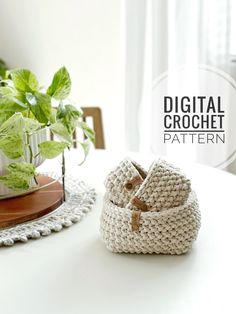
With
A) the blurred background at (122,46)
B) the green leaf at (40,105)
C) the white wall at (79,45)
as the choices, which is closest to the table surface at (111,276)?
the green leaf at (40,105)

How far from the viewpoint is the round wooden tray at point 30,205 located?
3.22 feet

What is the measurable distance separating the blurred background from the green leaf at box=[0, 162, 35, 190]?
1252 mm

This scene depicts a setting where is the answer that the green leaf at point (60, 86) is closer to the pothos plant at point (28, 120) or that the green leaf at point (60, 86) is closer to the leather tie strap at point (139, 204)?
the pothos plant at point (28, 120)

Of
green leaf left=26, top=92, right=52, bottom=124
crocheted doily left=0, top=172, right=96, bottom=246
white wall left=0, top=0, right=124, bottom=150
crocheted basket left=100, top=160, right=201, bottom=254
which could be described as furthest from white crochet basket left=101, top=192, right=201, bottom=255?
white wall left=0, top=0, right=124, bottom=150

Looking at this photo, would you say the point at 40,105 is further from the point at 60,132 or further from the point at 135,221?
the point at 135,221

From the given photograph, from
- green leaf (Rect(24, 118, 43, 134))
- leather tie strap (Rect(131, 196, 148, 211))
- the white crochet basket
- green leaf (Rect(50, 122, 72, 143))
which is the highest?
green leaf (Rect(24, 118, 43, 134))

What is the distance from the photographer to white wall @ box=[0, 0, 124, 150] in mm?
2354

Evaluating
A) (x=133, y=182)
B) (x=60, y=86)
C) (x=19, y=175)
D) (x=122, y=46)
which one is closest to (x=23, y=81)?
(x=60, y=86)

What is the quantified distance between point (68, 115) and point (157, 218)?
33 cm

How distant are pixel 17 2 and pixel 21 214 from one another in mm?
1895

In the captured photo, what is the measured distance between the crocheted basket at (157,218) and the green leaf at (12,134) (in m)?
0.23

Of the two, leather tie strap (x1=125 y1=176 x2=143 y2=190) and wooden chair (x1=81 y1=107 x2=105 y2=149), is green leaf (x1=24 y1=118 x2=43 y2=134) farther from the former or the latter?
wooden chair (x1=81 y1=107 x2=105 y2=149)

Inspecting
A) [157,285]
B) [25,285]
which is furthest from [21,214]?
[157,285]

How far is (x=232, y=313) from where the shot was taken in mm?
687
